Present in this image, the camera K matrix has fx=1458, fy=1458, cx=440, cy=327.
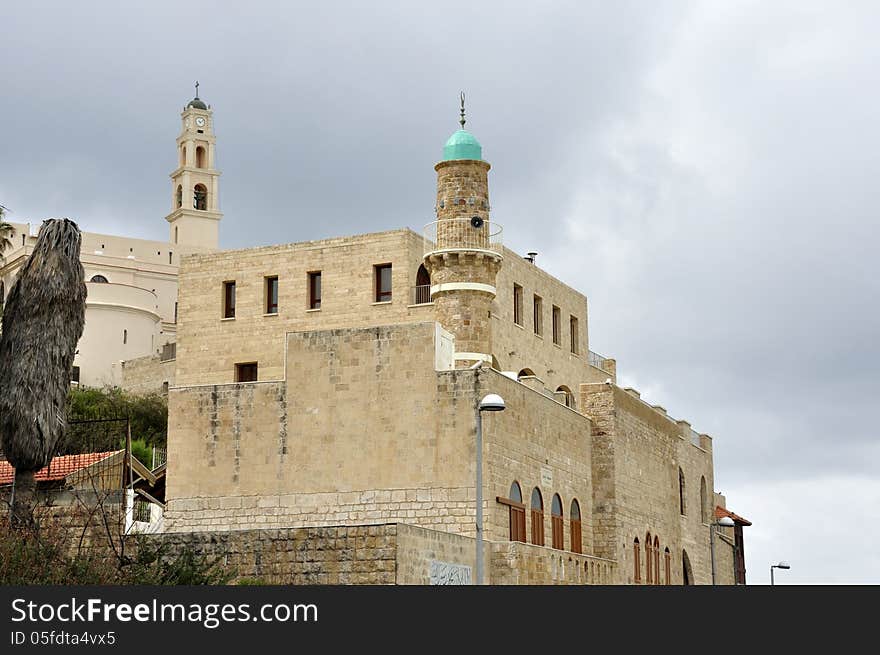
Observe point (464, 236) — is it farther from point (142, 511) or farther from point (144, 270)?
point (144, 270)

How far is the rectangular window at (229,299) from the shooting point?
46625mm

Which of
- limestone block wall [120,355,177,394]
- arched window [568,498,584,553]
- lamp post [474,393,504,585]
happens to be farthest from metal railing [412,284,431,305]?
limestone block wall [120,355,177,394]

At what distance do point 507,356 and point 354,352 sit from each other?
13.7 m

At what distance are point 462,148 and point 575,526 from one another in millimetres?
9742

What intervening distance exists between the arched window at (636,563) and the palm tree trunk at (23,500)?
18373 millimetres

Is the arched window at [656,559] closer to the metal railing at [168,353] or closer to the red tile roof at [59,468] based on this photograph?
the red tile roof at [59,468]

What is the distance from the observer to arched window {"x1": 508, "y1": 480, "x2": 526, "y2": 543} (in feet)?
105

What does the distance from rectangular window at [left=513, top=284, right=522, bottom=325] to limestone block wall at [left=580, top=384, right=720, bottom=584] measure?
6.27 m

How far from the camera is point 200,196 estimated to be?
88.3m

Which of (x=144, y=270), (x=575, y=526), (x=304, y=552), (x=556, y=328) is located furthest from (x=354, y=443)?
(x=144, y=270)

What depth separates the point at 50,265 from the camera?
2477 cm

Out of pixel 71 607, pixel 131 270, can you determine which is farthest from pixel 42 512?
pixel 131 270

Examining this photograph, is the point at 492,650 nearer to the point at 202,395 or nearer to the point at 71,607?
the point at 71,607

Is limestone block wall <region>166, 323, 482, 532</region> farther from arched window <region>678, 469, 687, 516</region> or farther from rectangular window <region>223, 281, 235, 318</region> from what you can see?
arched window <region>678, 469, 687, 516</region>
